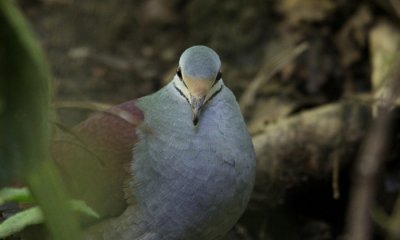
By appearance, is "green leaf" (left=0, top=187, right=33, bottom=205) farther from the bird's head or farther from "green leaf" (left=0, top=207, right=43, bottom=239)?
the bird's head

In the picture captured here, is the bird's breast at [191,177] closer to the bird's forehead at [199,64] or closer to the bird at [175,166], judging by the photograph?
the bird at [175,166]

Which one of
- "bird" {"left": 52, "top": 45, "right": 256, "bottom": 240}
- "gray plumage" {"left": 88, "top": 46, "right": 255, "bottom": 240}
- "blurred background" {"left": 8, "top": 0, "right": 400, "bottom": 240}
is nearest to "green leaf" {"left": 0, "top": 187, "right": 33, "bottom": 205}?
"bird" {"left": 52, "top": 45, "right": 256, "bottom": 240}

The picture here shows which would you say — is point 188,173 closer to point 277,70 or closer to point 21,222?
point 21,222

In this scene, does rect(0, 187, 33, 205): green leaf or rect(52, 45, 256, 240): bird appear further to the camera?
rect(52, 45, 256, 240): bird

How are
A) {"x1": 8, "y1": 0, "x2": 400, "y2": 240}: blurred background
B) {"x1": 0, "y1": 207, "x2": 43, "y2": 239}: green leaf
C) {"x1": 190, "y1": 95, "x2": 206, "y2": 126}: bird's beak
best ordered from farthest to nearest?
1. {"x1": 8, "y1": 0, "x2": 400, "y2": 240}: blurred background
2. {"x1": 190, "y1": 95, "x2": 206, "y2": 126}: bird's beak
3. {"x1": 0, "y1": 207, "x2": 43, "y2": 239}: green leaf

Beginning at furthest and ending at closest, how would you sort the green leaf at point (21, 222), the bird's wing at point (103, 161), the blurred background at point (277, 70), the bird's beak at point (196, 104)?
the blurred background at point (277, 70), the bird's wing at point (103, 161), the bird's beak at point (196, 104), the green leaf at point (21, 222)

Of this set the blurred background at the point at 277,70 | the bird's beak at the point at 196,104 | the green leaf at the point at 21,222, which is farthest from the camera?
the blurred background at the point at 277,70

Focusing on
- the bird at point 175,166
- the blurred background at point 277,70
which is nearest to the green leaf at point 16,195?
the bird at point 175,166
